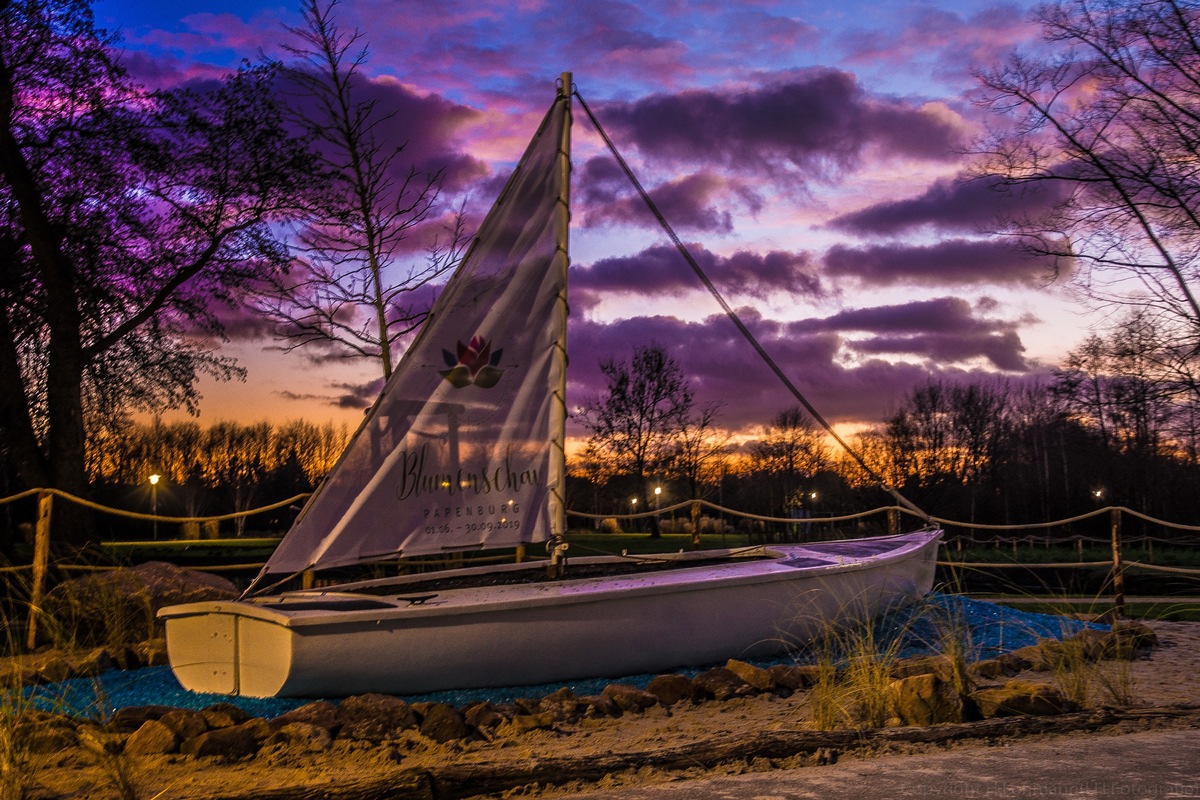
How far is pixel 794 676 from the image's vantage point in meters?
6.80

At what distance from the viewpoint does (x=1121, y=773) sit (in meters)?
4.05

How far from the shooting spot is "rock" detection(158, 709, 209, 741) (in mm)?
5121

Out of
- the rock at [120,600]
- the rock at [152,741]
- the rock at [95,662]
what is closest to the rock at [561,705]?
the rock at [152,741]

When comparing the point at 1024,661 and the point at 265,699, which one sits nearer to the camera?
the point at 265,699

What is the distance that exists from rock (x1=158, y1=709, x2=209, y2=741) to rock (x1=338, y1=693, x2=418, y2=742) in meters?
0.71

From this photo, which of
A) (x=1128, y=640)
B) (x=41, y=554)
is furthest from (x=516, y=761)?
(x=41, y=554)

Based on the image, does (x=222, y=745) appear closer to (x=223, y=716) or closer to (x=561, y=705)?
(x=223, y=716)

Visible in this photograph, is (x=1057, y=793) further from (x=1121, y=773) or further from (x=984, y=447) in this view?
(x=984, y=447)

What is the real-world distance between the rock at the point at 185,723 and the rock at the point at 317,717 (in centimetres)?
36

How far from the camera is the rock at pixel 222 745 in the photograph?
4.92 meters

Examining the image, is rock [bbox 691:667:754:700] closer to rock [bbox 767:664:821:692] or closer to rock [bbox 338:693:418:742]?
rock [bbox 767:664:821:692]

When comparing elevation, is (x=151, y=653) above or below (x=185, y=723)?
below

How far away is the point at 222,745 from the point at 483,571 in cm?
414

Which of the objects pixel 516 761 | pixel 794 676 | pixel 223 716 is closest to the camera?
pixel 516 761
